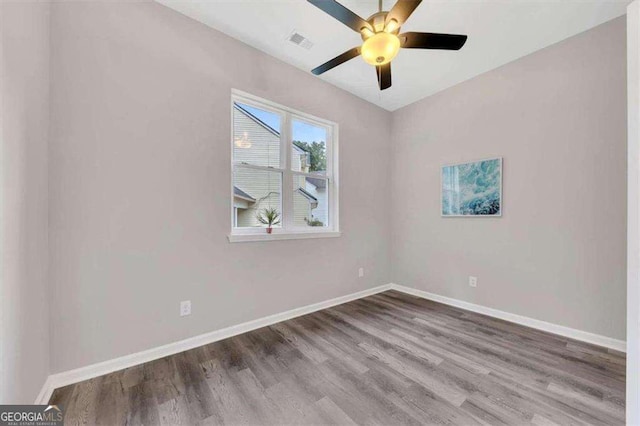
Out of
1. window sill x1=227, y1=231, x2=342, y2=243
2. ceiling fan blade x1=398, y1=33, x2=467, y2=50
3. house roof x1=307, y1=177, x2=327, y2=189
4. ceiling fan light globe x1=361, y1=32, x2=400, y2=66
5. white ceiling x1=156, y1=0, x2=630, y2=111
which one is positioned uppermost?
white ceiling x1=156, y1=0, x2=630, y2=111

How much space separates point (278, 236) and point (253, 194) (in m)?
0.53

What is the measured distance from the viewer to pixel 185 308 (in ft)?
7.09

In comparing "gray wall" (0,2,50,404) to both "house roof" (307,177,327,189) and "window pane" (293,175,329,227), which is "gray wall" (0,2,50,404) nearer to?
"window pane" (293,175,329,227)

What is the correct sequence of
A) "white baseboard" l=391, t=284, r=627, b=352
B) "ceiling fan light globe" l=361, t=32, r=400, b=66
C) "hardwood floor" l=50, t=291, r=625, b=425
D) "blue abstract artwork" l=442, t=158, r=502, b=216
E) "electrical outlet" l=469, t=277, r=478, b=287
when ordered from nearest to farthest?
"hardwood floor" l=50, t=291, r=625, b=425 → "ceiling fan light globe" l=361, t=32, r=400, b=66 → "white baseboard" l=391, t=284, r=627, b=352 → "blue abstract artwork" l=442, t=158, r=502, b=216 → "electrical outlet" l=469, t=277, r=478, b=287

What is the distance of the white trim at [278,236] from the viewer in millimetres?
2447

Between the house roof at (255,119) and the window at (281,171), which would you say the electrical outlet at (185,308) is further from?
the house roof at (255,119)

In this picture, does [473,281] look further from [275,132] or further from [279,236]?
[275,132]

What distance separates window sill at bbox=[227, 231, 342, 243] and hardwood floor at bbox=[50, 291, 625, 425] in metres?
0.92

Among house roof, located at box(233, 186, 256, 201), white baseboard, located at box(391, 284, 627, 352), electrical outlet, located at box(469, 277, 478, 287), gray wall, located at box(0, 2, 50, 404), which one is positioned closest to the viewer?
gray wall, located at box(0, 2, 50, 404)

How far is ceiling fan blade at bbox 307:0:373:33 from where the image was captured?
1.56m

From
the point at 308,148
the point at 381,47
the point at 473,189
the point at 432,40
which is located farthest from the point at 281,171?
the point at 473,189

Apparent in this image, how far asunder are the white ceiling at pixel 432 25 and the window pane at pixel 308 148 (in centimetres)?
70

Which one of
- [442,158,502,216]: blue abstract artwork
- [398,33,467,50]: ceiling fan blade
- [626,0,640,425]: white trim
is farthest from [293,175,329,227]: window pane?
[626,0,640,425]: white trim

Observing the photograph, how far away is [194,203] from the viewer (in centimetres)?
221
